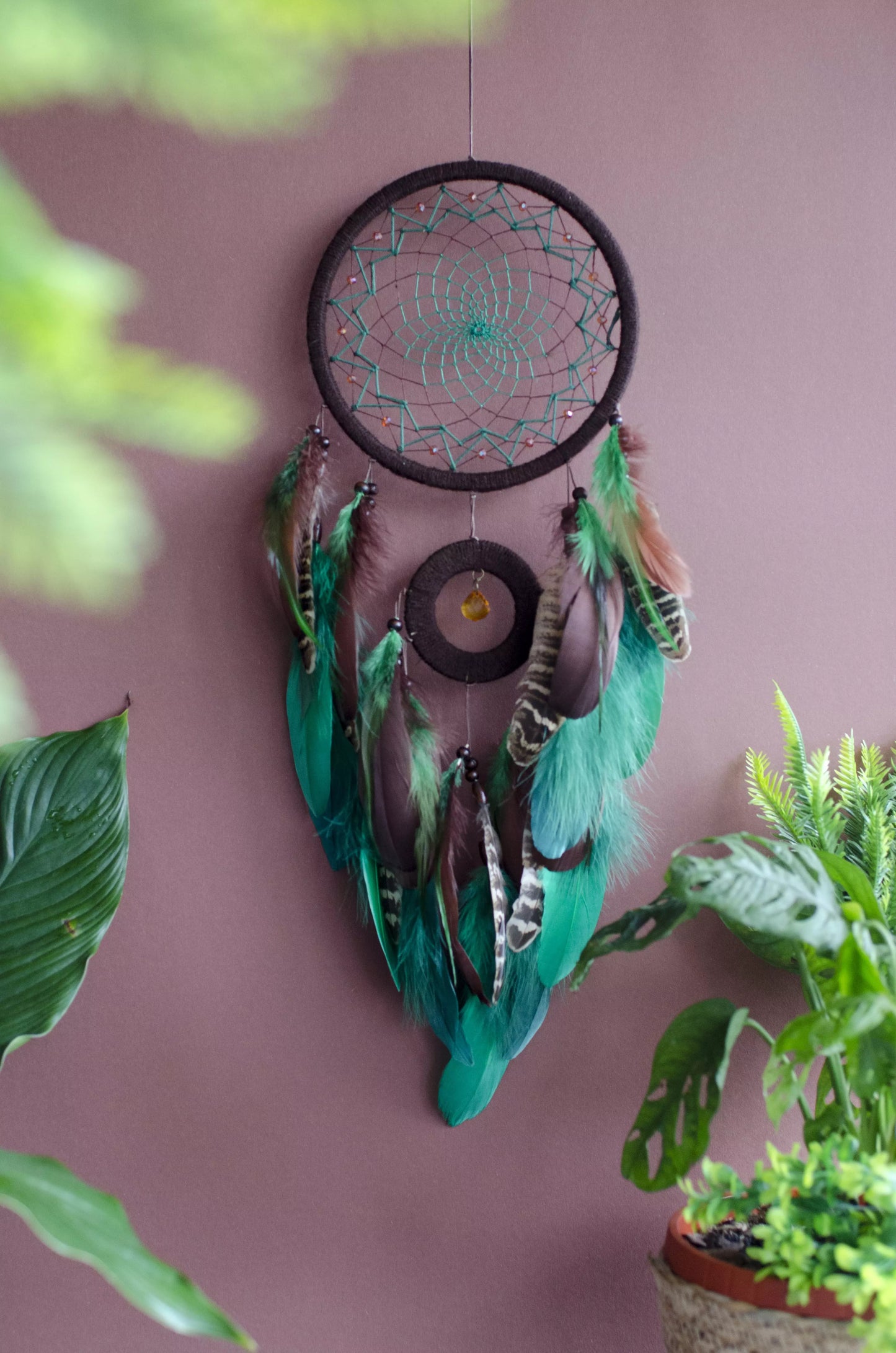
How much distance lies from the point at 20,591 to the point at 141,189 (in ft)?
1.72

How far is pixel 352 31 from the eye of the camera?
0.28 m

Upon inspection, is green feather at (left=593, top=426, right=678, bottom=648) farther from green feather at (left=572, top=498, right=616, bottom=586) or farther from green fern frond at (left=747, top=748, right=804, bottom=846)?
green fern frond at (left=747, top=748, right=804, bottom=846)

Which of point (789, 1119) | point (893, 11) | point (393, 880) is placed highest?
point (893, 11)

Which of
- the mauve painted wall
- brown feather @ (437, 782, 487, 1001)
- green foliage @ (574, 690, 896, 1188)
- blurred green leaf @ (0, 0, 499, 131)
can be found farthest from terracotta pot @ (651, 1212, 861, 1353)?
blurred green leaf @ (0, 0, 499, 131)

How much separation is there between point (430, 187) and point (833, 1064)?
3.67 feet

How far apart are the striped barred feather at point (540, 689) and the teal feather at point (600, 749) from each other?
18mm

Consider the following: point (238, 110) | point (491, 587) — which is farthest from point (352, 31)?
point (491, 587)

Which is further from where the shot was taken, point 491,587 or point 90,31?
point 491,587

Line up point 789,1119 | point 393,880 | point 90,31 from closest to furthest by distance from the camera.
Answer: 1. point 90,31
2. point 393,880
3. point 789,1119

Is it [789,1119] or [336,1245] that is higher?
[789,1119]

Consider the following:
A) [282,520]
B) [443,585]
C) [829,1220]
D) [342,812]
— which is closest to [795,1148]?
[829,1220]

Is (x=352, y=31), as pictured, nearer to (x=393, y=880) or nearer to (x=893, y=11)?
(x=393, y=880)

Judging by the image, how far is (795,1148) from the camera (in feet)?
3.39

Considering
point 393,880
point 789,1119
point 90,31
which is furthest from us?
point 789,1119
